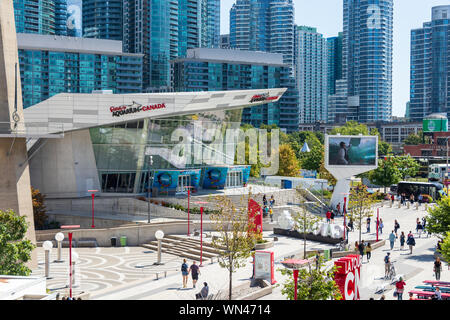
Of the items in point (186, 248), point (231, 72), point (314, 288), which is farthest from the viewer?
point (231, 72)

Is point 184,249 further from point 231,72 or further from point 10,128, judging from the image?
point 231,72

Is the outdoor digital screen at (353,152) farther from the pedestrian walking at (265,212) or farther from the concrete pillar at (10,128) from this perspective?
the concrete pillar at (10,128)

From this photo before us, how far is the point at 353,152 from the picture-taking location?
56656mm

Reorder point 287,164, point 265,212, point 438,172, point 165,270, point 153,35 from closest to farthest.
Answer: point 165,270 → point 265,212 → point 287,164 → point 438,172 → point 153,35

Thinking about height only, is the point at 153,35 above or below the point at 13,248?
above

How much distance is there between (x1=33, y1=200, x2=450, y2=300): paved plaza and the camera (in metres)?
28.2

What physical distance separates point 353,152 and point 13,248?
39.3 m

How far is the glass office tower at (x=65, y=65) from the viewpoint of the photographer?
132m

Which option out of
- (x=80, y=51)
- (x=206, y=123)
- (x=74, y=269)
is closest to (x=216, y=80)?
(x=80, y=51)

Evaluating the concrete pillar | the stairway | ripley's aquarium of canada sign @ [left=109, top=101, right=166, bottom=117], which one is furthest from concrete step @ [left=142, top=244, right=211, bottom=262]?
ripley's aquarium of canada sign @ [left=109, top=101, right=166, bottom=117]

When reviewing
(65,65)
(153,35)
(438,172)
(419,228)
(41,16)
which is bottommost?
(419,228)

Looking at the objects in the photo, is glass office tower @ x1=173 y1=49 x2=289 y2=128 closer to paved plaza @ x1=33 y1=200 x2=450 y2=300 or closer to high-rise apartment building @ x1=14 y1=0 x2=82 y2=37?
high-rise apartment building @ x1=14 y1=0 x2=82 y2=37

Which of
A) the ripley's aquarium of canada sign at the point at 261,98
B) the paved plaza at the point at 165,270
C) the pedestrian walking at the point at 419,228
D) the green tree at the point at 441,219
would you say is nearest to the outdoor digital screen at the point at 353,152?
the ripley's aquarium of canada sign at the point at 261,98

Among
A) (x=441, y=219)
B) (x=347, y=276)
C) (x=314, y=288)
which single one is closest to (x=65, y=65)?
(x=441, y=219)
